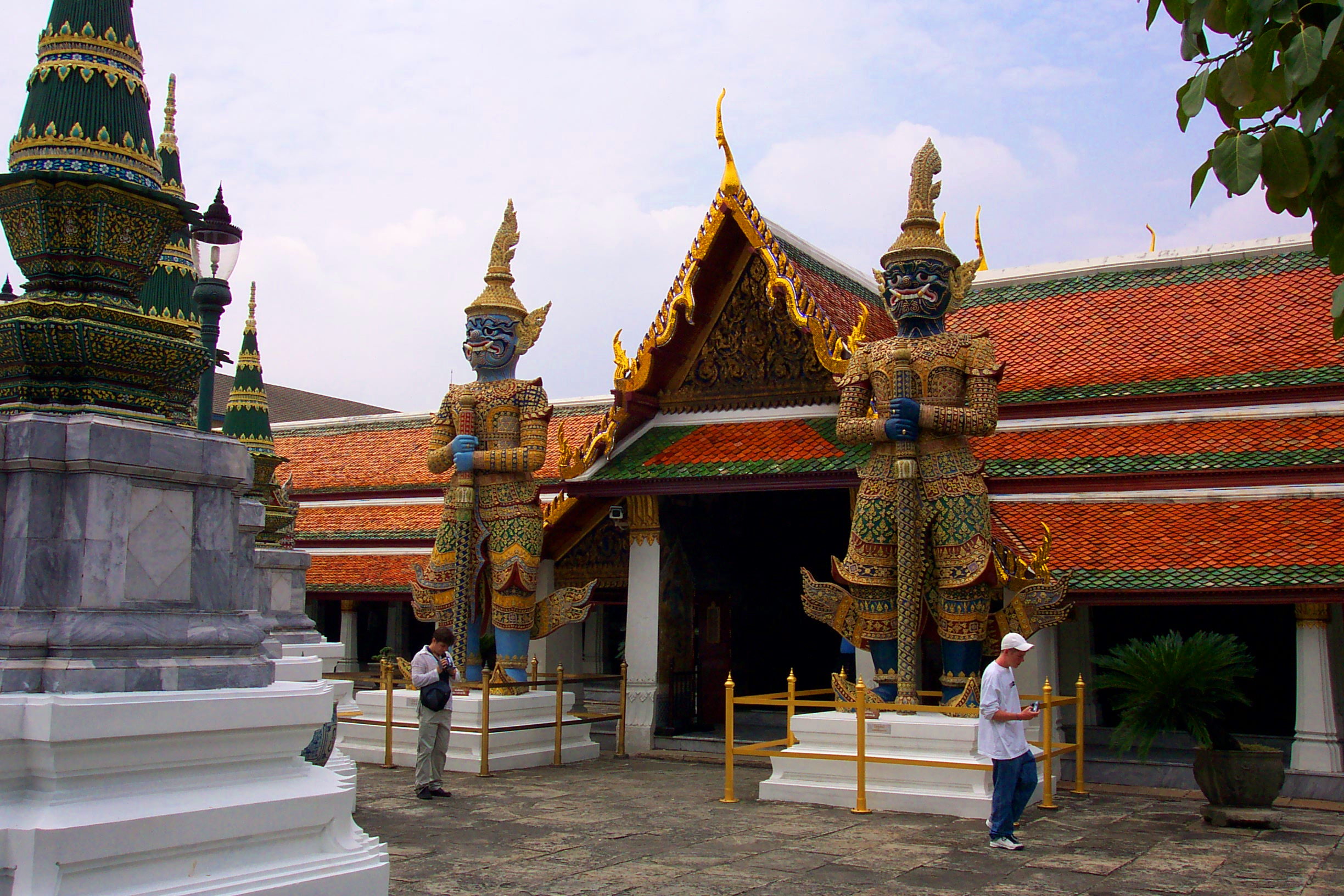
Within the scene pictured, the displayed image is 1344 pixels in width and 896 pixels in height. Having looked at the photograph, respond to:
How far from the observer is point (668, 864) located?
6.90m

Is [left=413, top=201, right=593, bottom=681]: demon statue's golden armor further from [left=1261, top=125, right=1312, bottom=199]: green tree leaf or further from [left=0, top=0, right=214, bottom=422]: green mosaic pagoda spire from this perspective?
[left=1261, top=125, right=1312, bottom=199]: green tree leaf

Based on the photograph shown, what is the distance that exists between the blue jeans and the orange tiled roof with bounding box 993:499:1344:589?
11.5ft

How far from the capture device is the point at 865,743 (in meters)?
9.27

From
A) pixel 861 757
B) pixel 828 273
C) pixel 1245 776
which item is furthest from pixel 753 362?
pixel 1245 776

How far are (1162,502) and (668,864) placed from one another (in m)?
6.59

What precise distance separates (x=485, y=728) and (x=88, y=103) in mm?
7364

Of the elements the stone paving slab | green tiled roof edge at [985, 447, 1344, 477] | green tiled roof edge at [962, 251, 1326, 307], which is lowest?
the stone paving slab

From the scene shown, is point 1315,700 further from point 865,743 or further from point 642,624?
point 642,624

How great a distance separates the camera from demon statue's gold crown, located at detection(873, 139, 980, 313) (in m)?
10.1

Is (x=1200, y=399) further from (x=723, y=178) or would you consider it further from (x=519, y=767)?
(x=519, y=767)

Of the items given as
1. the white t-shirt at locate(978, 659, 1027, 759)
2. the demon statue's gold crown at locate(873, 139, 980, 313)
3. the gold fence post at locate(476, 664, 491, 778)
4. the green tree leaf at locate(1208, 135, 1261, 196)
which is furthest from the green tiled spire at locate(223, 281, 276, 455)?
the green tree leaf at locate(1208, 135, 1261, 196)

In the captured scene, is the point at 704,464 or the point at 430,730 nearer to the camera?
the point at 430,730

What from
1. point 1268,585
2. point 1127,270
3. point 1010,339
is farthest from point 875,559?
point 1127,270

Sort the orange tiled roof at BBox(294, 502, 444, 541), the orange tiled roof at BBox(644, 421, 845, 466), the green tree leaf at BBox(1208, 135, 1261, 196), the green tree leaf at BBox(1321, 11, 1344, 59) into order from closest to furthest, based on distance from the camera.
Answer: the green tree leaf at BBox(1321, 11, 1344, 59), the green tree leaf at BBox(1208, 135, 1261, 196), the orange tiled roof at BBox(644, 421, 845, 466), the orange tiled roof at BBox(294, 502, 444, 541)
